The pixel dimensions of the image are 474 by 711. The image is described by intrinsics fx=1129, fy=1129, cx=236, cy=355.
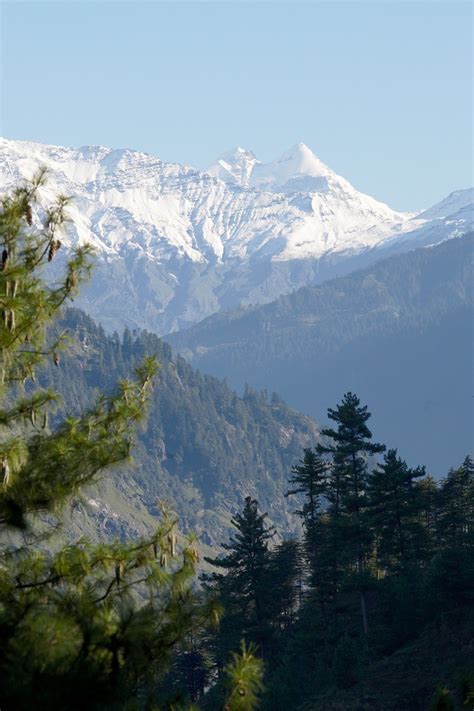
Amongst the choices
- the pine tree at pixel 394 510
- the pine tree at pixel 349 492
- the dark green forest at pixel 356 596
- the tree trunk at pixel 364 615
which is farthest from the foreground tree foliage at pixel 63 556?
the pine tree at pixel 394 510

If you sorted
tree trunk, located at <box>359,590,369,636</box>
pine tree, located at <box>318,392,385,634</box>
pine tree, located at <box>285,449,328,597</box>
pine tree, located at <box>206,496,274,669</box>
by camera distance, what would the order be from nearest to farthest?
tree trunk, located at <box>359,590,369,636</box>, pine tree, located at <box>318,392,385,634</box>, pine tree, located at <box>206,496,274,669</box>, pine tree, located at <box>285,449,328,597</box>

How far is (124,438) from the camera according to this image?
59.7 feet

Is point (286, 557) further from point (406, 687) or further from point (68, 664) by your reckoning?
point (68, 664)

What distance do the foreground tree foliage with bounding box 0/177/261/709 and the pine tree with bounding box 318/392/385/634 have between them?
42.9 meters

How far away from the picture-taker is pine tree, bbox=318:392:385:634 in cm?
6097

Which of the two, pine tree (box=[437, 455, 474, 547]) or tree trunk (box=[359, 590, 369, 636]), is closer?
tree trunk (box=[359, 590, 369, 636])

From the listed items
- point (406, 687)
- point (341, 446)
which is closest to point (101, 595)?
point (406, 687)

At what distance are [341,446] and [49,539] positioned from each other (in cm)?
4909

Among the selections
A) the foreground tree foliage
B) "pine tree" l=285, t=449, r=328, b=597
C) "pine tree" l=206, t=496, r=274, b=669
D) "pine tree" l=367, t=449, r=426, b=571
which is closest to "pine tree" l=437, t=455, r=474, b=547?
"pine tree" l=367, t=449, r=426, b=571

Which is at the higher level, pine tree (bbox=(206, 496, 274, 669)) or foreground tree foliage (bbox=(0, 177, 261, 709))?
foreground tree foliage (bbox=(0, 177, 261, 709))

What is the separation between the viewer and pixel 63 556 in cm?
1689

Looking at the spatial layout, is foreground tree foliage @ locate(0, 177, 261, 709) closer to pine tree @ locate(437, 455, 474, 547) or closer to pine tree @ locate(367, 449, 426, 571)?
pine tree @ locate(437, 455, 474, 547)

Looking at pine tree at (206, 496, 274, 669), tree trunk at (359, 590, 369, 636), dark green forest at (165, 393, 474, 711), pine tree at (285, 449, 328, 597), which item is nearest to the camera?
dark green forest at (165, 393, 474, 711)

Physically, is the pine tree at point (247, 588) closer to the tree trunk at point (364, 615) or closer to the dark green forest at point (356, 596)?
the dark green forest at point (356, 596)
